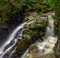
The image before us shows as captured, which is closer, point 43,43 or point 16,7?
point 43,43

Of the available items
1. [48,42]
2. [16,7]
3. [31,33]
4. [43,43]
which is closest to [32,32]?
[31,33]

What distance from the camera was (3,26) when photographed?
19797 mm

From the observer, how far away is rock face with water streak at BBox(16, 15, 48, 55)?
601 inches

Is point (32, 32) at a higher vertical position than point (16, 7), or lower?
lower

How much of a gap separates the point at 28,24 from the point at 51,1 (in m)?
5.05

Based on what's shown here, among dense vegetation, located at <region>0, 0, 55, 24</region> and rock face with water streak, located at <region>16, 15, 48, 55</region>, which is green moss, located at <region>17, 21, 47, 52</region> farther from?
dense vegetation, located at <region>0, 0, 55, 24</region>

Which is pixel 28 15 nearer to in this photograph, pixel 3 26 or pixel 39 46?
pixel 3 26

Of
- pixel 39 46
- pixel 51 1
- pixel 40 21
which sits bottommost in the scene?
pixel 39 46

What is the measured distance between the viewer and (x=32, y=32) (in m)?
16.1

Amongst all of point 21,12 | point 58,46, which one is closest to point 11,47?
point 58,46

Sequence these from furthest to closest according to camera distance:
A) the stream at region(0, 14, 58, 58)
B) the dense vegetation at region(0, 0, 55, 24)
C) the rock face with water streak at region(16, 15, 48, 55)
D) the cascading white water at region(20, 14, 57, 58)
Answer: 1. the dense vegetation at region(0, 0, 55, 24)
2. the rock face with water streak at region(16, 15, 48, 55)
3. the stream at region(0, 14, 58, 58)
4. the cascading white water at region(20, 14, 57, 58)

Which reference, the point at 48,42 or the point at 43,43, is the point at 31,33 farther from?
the point at 48,42

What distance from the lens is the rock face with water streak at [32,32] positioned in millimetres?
15257

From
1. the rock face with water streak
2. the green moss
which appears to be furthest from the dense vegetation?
the green moss
